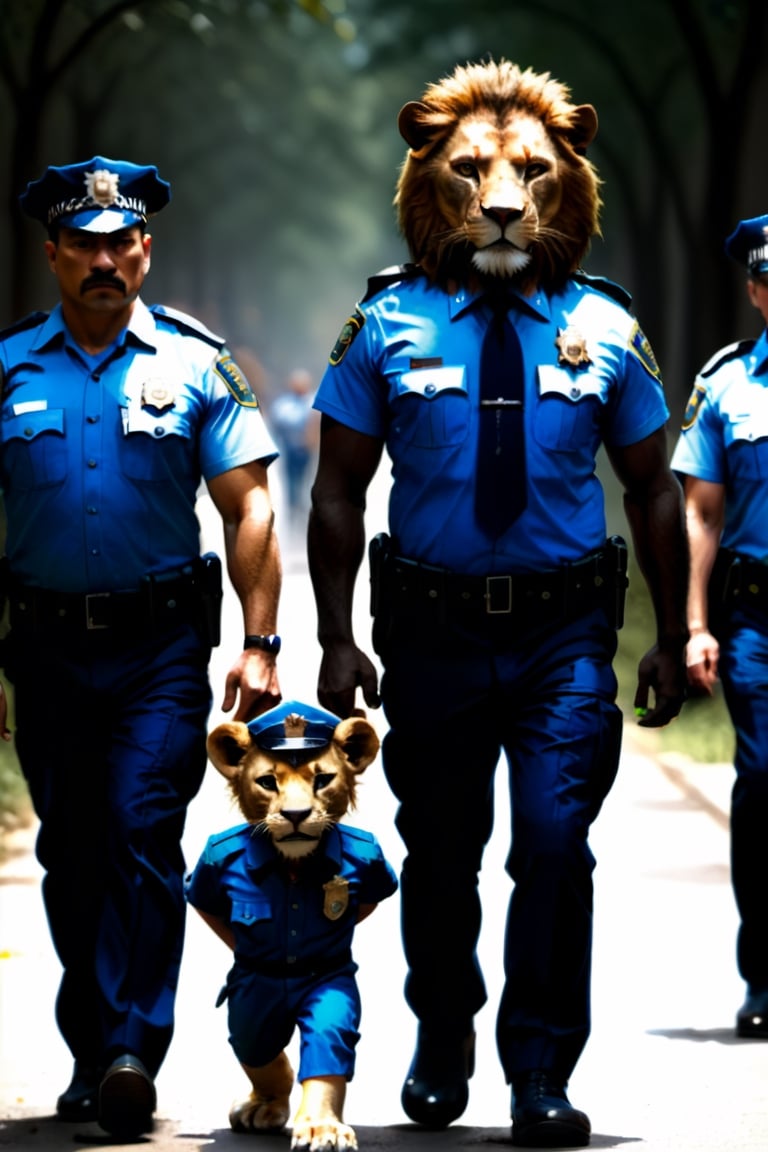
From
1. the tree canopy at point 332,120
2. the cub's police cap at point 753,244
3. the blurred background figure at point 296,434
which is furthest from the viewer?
the blurred background figure at point 296,434

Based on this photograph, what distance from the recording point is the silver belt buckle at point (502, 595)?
6.21 meters

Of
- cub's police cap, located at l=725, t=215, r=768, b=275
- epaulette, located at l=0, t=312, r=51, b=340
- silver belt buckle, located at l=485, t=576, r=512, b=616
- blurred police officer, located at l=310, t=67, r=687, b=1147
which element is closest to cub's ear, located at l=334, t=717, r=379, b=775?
blurred police officer, located at l=310, t=67, r=687, b=1147

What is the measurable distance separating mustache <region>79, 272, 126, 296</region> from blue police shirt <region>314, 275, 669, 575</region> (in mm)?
567

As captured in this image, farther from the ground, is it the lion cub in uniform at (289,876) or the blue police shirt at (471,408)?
the blue police shirt at (471,408)

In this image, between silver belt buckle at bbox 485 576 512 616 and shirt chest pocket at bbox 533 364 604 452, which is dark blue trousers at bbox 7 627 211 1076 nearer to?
silver belt buckle at bbox 485 576 512 616

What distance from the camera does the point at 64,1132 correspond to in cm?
636

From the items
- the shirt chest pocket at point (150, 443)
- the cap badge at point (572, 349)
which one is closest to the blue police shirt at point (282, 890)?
the shirt chest pocket at point (150, 443)

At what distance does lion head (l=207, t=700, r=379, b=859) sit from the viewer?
20.0 ft

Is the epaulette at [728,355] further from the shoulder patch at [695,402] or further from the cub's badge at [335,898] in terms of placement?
the cub's badge at [335,898]

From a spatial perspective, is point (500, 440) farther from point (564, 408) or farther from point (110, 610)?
point (110, 610)

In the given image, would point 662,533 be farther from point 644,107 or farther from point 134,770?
point 644,107

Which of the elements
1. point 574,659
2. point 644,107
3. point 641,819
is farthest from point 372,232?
point 574,659

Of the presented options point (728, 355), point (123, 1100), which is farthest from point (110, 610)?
point (728, 355)

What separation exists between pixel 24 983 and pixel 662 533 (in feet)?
10.1
